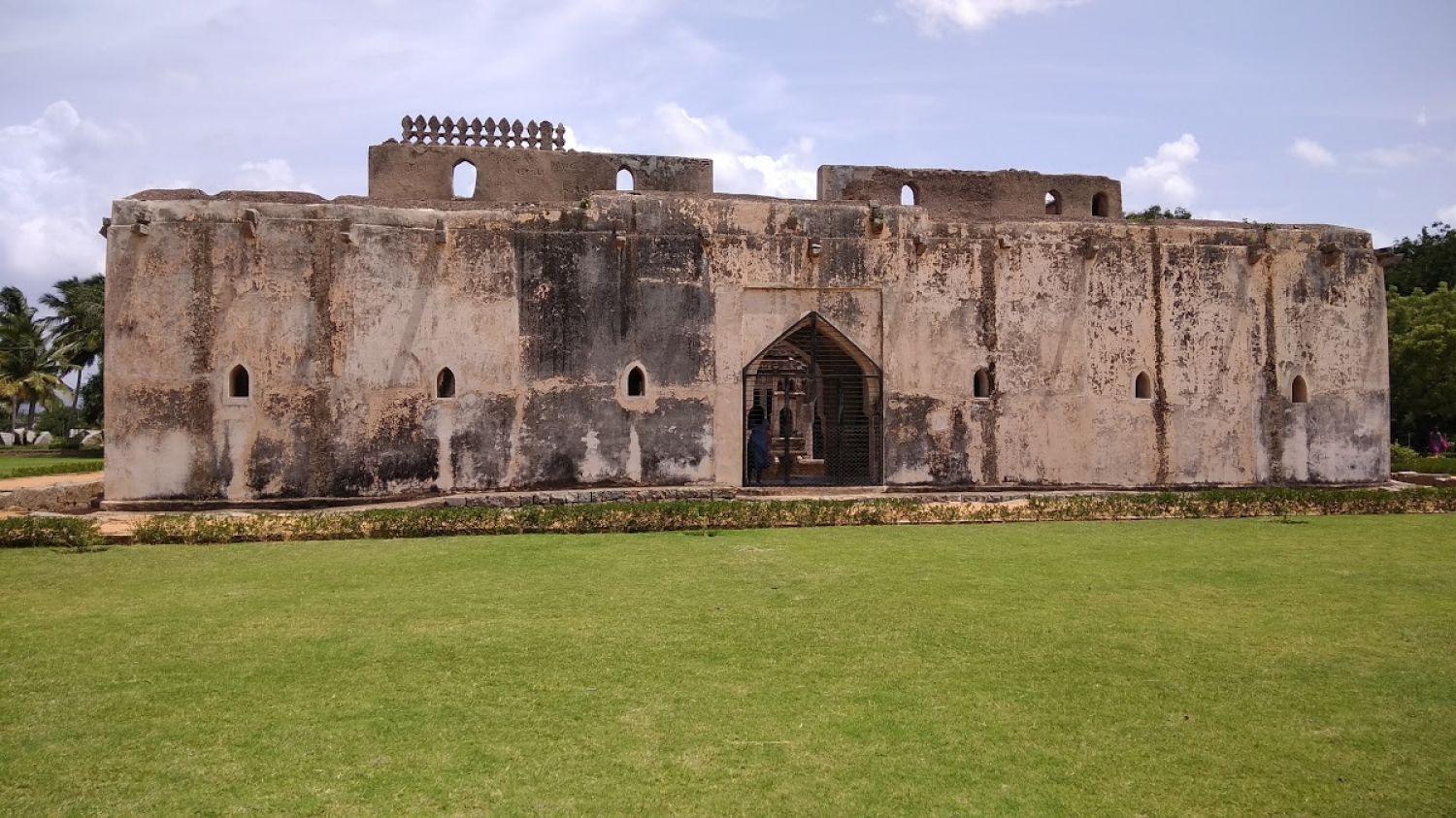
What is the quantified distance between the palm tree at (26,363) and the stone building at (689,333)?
3084 centimetres

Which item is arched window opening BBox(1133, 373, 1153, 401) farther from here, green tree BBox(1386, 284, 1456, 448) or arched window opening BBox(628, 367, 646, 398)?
green tree BBox(1386, 284, 1456, 448)

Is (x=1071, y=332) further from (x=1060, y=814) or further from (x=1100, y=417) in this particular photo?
(x=1060, y=814)

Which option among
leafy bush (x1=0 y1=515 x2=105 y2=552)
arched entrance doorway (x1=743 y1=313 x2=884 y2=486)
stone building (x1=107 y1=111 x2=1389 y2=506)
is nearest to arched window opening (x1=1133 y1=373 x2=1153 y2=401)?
stone building (x1=107 y1=111 x2=1389 y2=506)

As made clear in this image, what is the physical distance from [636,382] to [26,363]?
36.6 m

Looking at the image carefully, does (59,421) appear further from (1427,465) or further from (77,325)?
(1427,465)

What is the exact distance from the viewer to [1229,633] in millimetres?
6621

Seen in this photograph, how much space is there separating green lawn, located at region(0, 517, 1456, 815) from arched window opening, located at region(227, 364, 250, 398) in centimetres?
516

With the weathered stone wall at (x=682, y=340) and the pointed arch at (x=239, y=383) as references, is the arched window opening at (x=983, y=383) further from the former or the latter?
the pointed arch at (x=239, y=383)

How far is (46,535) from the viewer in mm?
10836

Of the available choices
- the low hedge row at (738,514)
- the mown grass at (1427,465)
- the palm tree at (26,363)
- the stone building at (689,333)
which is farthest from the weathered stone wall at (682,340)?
the palm tree at (26,363)

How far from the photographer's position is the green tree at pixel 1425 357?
28.8m

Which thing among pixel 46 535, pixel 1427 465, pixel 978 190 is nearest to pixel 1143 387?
pixel 978 190

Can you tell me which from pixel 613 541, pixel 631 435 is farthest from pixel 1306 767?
pixel 631 435

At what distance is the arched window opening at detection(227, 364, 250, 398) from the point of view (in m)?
14.3
